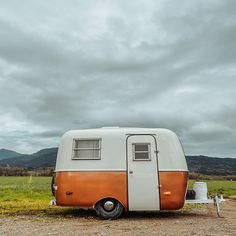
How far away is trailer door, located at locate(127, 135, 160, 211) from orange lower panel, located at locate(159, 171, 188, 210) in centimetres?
17

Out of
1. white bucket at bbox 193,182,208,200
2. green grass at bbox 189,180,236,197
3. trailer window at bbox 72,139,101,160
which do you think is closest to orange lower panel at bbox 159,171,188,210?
white bucket at bbox 193,182,208,200

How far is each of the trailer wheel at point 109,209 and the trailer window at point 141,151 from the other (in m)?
1.61

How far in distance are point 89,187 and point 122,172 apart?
3.95 ft

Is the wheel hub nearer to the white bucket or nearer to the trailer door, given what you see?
the trailer door

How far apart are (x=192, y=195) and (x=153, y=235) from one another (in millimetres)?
4731

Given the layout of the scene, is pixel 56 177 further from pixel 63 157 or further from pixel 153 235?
pixel 153 235

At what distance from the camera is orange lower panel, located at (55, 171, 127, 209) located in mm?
13727

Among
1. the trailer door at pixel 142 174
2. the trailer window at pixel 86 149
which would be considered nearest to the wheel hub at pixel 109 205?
the trailer door at pixel 142 174

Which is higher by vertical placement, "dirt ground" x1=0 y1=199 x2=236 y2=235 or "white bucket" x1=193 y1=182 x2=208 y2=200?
"white bucket" x1=193 y1=182 x2=208 y2=200

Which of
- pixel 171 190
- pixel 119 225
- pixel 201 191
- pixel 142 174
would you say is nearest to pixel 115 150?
pixel 142 174

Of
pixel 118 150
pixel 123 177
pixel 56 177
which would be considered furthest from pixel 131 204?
pixel 56 177

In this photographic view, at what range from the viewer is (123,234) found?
10.5 meters

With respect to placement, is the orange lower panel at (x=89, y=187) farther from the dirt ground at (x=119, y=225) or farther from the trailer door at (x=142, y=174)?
the dirt ground at (x=119, y=225)

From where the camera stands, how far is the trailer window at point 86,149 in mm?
14219
